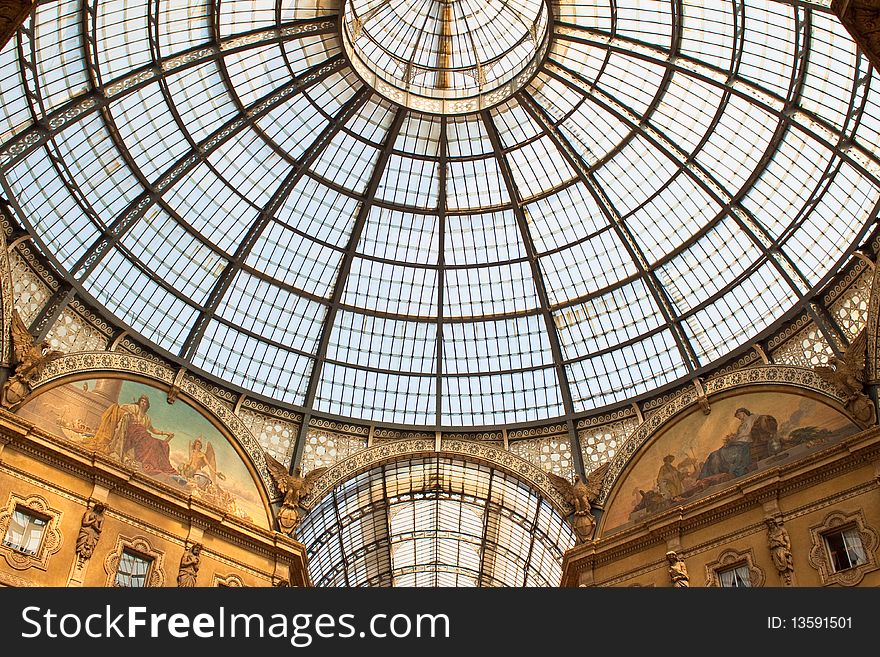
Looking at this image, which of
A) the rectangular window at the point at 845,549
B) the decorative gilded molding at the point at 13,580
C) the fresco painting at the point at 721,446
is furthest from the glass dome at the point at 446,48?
the decorative gilded molding at the point at 13,580

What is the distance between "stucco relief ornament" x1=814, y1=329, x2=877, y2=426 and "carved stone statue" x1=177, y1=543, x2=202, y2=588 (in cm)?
2410

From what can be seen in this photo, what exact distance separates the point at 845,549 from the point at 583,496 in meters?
10.8

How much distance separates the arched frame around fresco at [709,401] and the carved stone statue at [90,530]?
19436 mm

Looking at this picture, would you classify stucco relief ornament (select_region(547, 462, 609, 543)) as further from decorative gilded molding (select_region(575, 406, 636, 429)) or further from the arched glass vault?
decorative gilded molding (select_region(575, 406, 636, 429))

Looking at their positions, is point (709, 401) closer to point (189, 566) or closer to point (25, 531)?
point (189, 566)

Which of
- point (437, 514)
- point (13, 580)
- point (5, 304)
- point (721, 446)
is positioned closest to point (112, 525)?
point (13, 580)

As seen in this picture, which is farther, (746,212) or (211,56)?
(746,212)

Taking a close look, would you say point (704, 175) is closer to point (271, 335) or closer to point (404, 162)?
point (404, 162)

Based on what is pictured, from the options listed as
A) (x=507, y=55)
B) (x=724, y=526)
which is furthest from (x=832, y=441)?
(x=507, y=55)

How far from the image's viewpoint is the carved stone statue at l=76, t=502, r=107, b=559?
2619cm

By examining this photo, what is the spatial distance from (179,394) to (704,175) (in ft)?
78.5

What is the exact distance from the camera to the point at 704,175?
1296 inches

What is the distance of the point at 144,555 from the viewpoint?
2802 cm

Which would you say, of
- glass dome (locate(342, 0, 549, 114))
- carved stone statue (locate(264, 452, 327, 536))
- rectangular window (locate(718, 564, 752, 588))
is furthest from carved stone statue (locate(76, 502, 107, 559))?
rectangular window (locate(718, 564, 752, 588))
